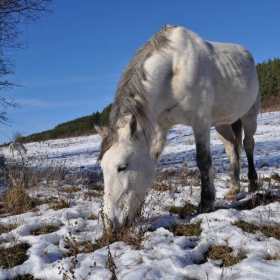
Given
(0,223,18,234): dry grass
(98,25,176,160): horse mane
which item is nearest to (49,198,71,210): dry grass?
(0,223,18,234): dry grass

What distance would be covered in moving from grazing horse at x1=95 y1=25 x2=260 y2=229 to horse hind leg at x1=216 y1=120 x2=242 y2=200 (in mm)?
39

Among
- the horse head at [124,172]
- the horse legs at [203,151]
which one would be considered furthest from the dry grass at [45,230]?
the horse legs at [203,151]

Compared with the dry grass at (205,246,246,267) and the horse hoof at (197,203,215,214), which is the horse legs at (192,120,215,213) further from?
the dry grass at (205,246,246,267)

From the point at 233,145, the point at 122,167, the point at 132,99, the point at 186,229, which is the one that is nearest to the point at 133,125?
the point at 132,99

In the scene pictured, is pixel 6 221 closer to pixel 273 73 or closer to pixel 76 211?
pixel 76 211

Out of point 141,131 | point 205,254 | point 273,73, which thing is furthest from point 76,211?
point 273,73

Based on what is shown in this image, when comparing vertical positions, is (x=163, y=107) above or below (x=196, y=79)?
below

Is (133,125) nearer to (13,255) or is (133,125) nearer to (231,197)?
(13,255)

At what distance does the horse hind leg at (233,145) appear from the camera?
511 centimetres

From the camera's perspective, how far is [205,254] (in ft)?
8.09

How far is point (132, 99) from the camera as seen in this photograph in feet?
11.7

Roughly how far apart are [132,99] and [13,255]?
204 centimetres

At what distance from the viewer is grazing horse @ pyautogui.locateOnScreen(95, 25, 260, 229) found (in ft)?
10.8

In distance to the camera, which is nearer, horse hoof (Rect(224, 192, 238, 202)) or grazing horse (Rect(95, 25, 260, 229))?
grazing horse (Rect(95, 25, 260, 229))
